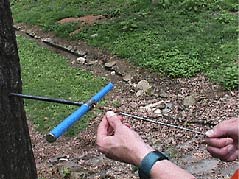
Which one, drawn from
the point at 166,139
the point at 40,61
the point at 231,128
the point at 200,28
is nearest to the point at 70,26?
the point at 40,61

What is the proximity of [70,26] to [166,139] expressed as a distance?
4.89 metres

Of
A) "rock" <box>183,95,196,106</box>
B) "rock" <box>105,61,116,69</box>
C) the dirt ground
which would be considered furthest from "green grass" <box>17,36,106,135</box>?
"rock" <box>183,95,196,106</box>

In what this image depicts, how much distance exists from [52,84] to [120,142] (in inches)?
216

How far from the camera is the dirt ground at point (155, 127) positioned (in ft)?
15.2

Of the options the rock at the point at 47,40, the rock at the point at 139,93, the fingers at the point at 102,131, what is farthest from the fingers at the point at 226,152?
the rock at the point at 47,40

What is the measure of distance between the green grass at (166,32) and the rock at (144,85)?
12.9 inches

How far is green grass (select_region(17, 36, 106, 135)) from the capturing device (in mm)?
6098

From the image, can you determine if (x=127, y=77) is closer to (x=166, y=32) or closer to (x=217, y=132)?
(x=166, y=32)

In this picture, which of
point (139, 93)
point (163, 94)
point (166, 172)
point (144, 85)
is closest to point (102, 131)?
point (166, 172)

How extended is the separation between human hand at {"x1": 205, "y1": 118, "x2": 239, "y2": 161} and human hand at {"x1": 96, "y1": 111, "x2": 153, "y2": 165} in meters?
0.24

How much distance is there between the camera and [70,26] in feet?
31.4

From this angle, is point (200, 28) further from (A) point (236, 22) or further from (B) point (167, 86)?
(B) point (167, 86)

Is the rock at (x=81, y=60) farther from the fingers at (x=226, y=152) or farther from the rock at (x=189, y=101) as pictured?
the fingers at (x=226, y=152)

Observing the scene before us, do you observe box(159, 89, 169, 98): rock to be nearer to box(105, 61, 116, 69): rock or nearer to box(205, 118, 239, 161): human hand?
box(105, 61, 116, 69): rock
